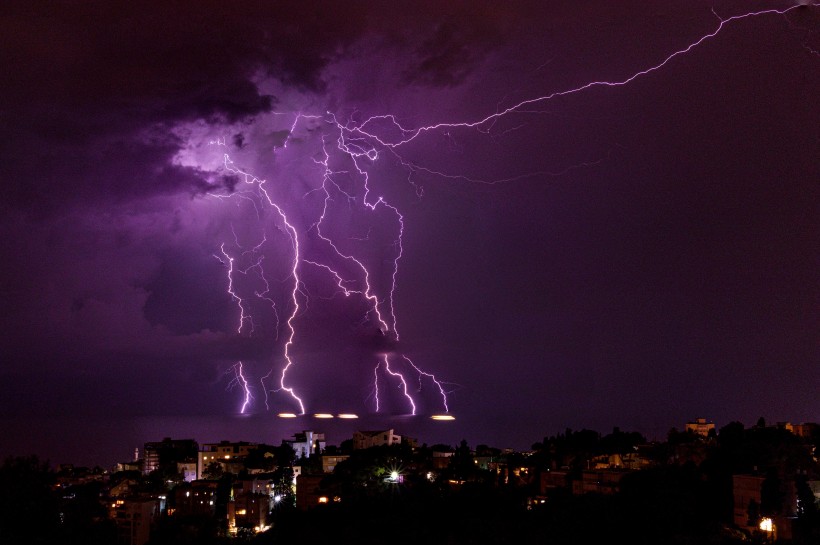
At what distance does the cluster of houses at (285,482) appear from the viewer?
672 inches

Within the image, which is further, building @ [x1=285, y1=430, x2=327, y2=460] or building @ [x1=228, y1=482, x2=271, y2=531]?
building @ [x1=285, y1=430, x2=327, y2=460]

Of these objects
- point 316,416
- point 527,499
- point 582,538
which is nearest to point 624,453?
point 527,499

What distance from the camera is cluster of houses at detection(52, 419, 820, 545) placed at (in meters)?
17.1

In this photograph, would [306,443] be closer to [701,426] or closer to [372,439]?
[372,439]

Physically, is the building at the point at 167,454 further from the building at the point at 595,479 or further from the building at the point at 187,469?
the building at the point at 595,479

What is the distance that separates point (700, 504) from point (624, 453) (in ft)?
24.9

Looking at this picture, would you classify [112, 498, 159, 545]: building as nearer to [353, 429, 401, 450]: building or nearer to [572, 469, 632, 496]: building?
[353, 429, 401, 450]: building

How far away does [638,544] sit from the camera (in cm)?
1120

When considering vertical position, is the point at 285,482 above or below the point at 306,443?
below

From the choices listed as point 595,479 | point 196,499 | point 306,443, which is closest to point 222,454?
point 306,443

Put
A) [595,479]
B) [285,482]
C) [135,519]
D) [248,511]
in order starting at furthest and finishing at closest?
[285,482] < [248,511] < [135,519] < [595,479]

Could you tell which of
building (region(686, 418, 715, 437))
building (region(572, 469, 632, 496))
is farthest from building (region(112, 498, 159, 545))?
building (region(686, 418, 715, 437))

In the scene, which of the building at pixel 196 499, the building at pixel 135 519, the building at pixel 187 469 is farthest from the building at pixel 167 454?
the building at pixel 135 519

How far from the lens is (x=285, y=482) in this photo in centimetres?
2367
